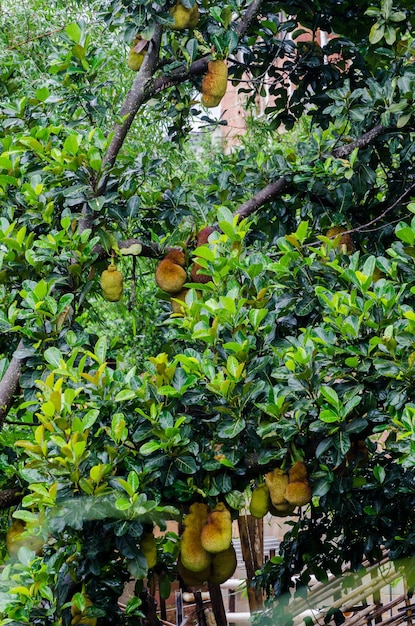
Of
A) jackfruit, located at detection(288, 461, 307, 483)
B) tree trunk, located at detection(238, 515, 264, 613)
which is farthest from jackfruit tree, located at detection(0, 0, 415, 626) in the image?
tree trunk, located at detection(238, 515, 264, 613)

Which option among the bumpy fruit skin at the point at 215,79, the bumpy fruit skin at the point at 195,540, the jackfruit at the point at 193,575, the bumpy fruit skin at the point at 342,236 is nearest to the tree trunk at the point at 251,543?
the bumpy fruit skin at the point at 342,236

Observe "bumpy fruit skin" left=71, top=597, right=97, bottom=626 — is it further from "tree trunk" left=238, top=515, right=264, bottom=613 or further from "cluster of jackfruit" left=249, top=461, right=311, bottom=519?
"tree trunk" left=238, top=515, right=264, bottom=613

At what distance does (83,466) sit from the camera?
69.7 inches

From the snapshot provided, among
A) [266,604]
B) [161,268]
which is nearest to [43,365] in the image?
[161,268]

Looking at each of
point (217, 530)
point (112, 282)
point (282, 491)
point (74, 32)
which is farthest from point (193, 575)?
point (74, 32)

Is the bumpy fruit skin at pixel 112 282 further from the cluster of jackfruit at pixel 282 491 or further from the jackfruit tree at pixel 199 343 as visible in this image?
the cluster of jackfruit at pixel 282 491

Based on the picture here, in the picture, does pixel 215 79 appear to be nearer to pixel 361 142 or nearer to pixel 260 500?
pixel 361 142

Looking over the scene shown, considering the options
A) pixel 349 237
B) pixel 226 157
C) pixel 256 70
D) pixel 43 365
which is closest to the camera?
pixel 43 365

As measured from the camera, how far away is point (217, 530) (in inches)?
75.2

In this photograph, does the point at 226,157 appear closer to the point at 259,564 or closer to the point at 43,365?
the point at 43,365

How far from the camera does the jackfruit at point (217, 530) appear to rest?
1.91 m

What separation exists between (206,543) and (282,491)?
22cm

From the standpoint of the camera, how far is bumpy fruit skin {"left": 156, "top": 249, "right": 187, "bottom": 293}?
7.98 ft

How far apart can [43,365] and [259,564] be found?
2851mm
